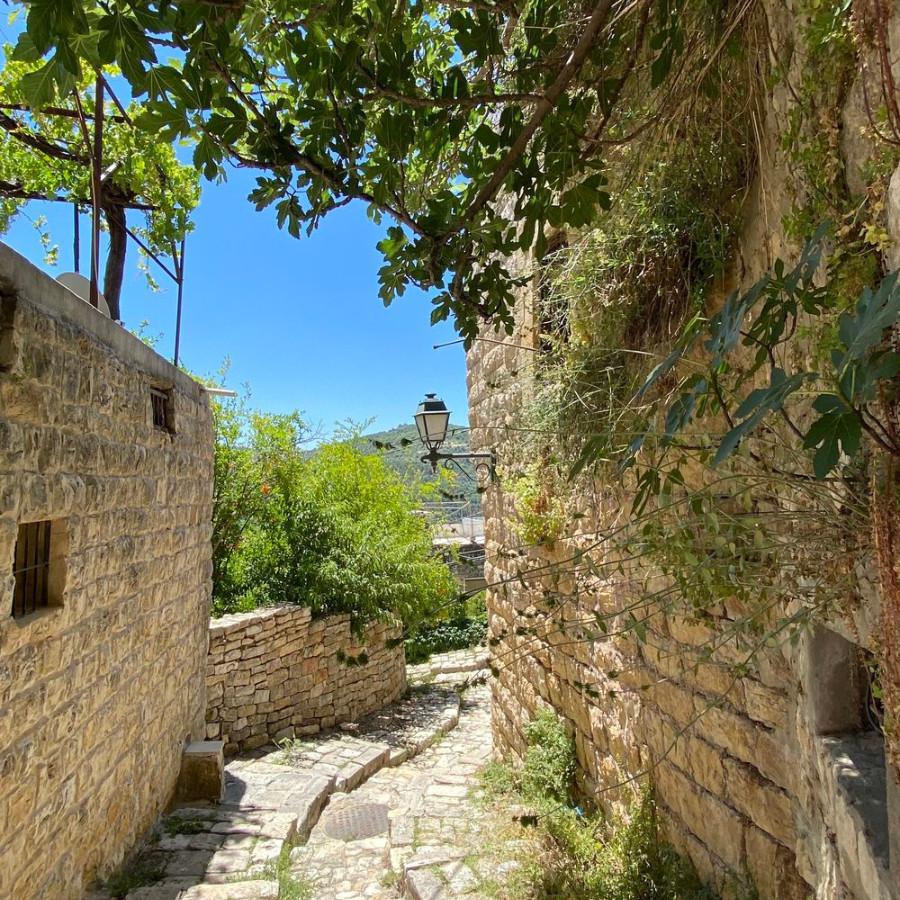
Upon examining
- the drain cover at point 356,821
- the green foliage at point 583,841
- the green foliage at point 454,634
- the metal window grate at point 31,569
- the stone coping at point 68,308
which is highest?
the stone coping at point 68,308

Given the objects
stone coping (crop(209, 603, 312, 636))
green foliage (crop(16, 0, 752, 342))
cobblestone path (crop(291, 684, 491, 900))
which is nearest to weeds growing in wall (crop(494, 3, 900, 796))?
green foliage (crop(16, 0, 752, 342))

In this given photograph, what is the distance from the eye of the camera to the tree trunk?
15.6ft

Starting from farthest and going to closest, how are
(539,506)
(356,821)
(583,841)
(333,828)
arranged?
1. (356,821)
2. (333,828)
3. (539,506)
4. (583,841)

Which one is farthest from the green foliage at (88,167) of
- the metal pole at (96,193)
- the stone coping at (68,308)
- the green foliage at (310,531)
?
the green foliage at (310,531)

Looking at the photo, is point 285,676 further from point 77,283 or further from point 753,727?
point 753,727

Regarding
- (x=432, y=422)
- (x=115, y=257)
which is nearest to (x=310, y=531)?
(x=115, y=257)

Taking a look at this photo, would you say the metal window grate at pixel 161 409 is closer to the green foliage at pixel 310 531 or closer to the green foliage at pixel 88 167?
the green foliage at pixel 88 167

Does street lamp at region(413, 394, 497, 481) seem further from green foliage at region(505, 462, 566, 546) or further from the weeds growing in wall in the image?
the weeds growing in wall

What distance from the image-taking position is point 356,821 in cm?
523

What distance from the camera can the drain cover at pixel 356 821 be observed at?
4.96 metres

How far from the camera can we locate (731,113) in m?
1.90

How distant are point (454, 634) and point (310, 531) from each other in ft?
15.6

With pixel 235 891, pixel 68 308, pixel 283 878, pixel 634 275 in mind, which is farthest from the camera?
pixel 283 878

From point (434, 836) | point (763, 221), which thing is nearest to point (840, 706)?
point (763, 221)
